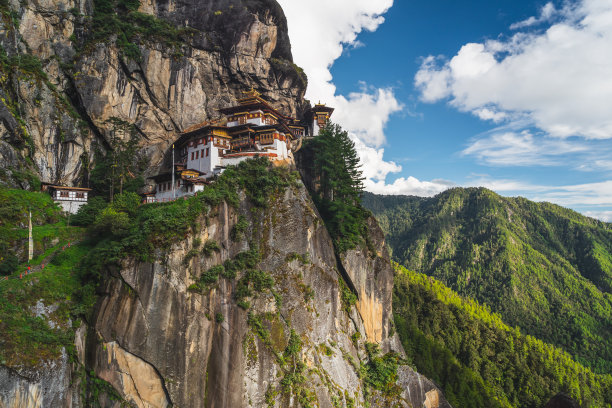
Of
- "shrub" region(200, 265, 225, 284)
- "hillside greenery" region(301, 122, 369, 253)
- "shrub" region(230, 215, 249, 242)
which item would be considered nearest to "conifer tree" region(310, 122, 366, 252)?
"hillside greenery" region(301, 122, 369, 253)

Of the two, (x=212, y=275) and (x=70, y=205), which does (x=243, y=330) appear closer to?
(x=212, y=275)

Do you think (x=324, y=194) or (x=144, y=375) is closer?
(x=144, y=375)

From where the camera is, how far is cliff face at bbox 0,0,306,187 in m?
41.7

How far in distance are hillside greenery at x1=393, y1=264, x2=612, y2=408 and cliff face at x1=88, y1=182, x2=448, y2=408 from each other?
63.6 ft

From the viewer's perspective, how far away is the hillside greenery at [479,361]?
195 feet

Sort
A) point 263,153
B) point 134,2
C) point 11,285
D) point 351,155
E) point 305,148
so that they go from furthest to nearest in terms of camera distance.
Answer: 1. point 305,148
2. point 134,2
3. point 351,155
4. point 263,153
5. point 11,285

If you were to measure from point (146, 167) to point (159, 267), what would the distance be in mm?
25545

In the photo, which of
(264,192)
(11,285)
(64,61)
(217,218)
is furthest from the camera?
(64,61)

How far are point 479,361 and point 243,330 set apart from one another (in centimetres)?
6649

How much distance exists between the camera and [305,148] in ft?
190

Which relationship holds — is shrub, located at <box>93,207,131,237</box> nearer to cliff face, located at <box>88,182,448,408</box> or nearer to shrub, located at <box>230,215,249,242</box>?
cliff face, located at <box>88,182,448,408</box>

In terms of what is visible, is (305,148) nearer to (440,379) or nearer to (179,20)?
(179,20)

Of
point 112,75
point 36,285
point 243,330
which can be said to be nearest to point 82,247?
point 36,285

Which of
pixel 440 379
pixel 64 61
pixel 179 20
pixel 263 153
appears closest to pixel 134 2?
pixel 179 20
